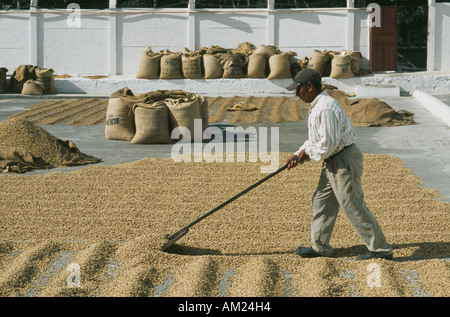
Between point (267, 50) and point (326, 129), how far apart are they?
14930 mm

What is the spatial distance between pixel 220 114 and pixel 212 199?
732 centimetres

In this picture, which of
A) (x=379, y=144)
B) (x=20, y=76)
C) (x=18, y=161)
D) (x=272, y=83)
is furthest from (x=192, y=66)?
(x=18, y=161)

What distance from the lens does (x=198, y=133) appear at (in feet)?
40.1

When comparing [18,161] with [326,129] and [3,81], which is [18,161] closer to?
[326,129]

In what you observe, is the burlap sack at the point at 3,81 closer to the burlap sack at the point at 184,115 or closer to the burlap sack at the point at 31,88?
the burlap sack at the point at 31,88

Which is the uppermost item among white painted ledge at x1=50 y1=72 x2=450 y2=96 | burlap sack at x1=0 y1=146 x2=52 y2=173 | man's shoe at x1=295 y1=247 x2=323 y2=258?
white painted ledge at x1=50 y1=72 x2=450 y2=96

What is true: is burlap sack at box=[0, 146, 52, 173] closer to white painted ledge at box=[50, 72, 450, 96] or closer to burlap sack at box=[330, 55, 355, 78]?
white painted ledge at box=[50, 72, 450, 96]

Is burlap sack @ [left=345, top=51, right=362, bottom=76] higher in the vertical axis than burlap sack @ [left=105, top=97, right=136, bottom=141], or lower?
higher

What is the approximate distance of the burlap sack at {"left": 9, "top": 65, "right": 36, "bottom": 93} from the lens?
804 inches

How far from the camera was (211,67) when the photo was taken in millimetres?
20234

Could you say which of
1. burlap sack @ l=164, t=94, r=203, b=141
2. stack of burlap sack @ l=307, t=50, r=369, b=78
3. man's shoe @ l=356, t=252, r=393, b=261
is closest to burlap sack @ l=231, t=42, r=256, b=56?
stack of burlap sack @ l=307, t=50, r=369, b=78

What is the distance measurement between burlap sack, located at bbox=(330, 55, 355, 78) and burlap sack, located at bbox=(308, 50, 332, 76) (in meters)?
0.32

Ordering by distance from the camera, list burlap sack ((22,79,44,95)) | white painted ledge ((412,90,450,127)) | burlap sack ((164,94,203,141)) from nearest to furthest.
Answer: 1. burlap sack ((164,94,203,141))
2. white painted ledge ((412,90,450,127))
3. burlap sack ((22,79,44,95))
